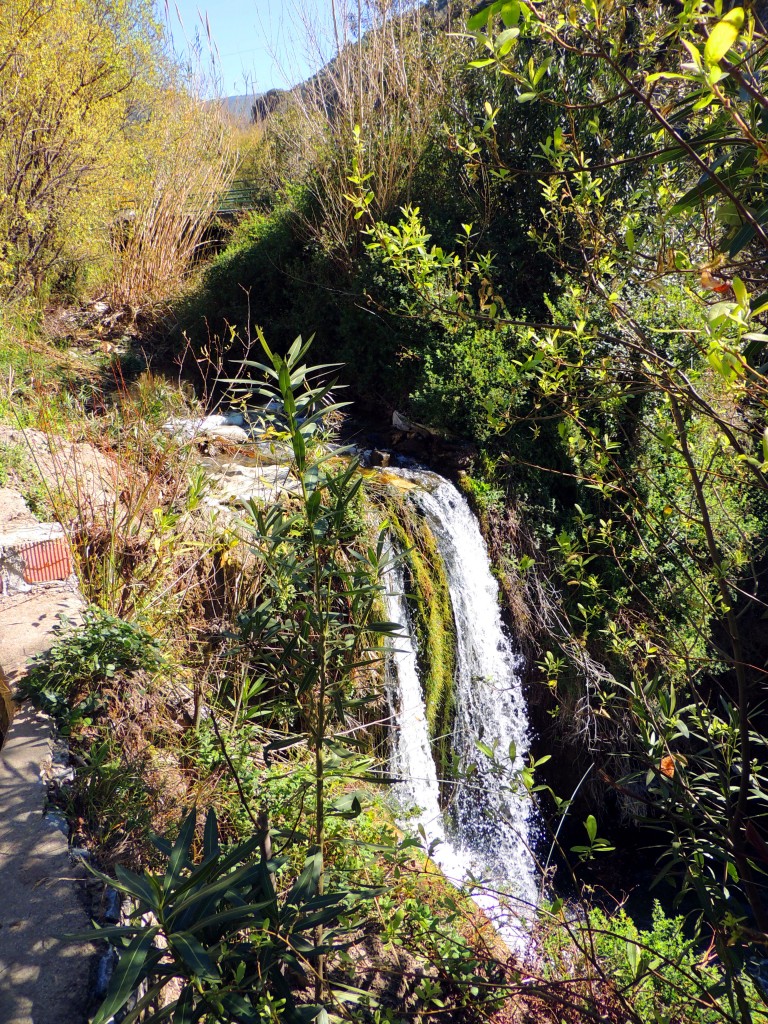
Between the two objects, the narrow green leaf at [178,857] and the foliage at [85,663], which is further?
the foliage at [85,663]

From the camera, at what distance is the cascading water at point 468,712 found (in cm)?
441

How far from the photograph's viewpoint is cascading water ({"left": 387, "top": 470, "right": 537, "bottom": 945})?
4414 mm

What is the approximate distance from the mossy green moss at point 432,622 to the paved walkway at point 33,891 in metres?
2.36

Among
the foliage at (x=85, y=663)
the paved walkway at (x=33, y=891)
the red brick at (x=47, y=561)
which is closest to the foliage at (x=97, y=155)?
the red brick at (x=47, y=561)

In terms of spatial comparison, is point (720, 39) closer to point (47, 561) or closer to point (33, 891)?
point (33, 891)

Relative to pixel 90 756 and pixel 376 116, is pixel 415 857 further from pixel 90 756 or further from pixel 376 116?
pixel 376 116

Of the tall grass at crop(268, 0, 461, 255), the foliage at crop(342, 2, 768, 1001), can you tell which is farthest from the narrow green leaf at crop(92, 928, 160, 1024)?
the tall grass at crop(268, 0, 461, 255)

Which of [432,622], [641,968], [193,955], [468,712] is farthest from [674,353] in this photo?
[193,955]

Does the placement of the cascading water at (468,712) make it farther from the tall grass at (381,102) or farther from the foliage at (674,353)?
the tall grass at (381,102)

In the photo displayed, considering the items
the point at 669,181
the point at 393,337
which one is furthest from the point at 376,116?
the point at 669,181

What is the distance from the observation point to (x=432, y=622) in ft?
15.7

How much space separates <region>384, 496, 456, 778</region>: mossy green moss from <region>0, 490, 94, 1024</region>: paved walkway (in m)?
2.36

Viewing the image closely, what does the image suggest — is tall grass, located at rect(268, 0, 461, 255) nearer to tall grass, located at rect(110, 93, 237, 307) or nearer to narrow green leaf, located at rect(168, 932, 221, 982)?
tall grass, located at rect(110, 93, 237, 307)

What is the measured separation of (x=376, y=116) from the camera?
287 inches
